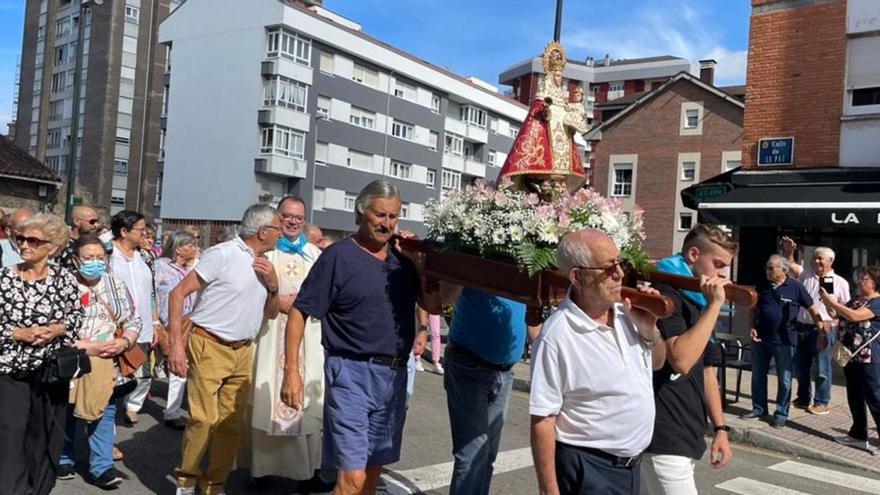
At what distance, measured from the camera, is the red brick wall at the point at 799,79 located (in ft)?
45.5

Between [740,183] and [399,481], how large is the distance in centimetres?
1097

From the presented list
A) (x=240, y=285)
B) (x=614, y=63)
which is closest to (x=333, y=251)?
(x=240, y=285)

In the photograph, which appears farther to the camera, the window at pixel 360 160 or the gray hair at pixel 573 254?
the window at pixel 360 160

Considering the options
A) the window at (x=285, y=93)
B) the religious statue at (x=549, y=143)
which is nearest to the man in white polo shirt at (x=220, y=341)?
the religious statue at (x=549, y=143)

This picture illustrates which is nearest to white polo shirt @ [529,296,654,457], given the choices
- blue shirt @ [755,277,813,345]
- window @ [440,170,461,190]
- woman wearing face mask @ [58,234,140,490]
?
woman wearing face mask @ [58,234,140,490]

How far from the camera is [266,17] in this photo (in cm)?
4694

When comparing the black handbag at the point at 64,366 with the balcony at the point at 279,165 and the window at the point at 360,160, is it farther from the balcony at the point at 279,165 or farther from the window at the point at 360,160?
the window at the point at 360,160

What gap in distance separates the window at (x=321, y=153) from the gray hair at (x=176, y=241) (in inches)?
1581

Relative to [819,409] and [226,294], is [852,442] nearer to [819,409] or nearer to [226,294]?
[819,409]

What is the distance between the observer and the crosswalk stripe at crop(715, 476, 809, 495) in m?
6.50

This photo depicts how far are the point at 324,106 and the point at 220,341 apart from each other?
4511 centimetres

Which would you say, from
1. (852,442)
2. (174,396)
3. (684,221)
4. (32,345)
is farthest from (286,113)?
(32,345)

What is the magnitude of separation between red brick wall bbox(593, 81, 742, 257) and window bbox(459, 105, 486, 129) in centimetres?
1792

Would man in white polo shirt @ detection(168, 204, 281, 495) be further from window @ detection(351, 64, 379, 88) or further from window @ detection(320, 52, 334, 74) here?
window @ detection(351, 64, 379, 88)
